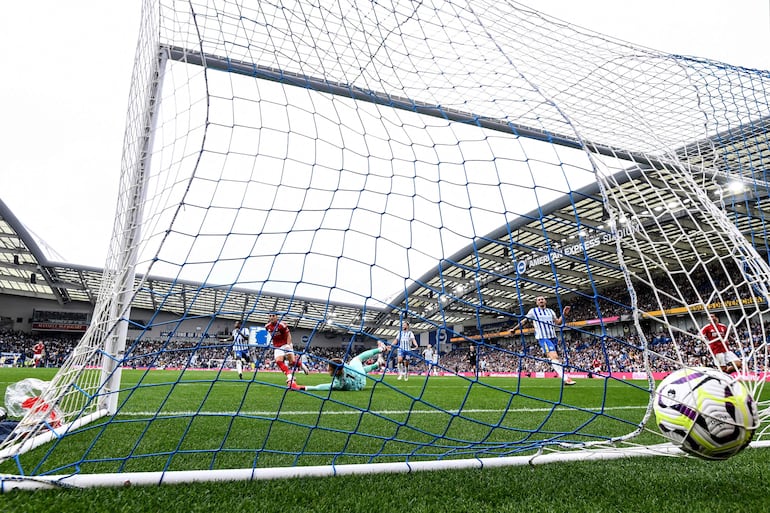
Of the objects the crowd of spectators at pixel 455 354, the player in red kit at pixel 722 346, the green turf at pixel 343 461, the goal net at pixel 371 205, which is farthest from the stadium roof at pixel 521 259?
Answer: the crowd of spectators at pixel 455 354

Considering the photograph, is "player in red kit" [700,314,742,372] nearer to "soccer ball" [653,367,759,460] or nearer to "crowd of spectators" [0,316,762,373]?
"soccer ball" [653,367,759,460]

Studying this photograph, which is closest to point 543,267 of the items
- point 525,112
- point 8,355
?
point 525,112

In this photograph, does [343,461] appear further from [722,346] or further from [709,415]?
[722,346]

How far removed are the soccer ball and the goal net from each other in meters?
0.14

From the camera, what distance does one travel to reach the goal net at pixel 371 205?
6.79ft

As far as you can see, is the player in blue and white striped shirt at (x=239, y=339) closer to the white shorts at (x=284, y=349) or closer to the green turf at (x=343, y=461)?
the white shorts at (x=284, y=349)

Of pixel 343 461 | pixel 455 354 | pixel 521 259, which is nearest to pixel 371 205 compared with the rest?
pixel 343 461

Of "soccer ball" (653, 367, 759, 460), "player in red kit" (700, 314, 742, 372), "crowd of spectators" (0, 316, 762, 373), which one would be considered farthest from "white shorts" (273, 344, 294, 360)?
"crowd of spectators" (0, 316, 762, 373)

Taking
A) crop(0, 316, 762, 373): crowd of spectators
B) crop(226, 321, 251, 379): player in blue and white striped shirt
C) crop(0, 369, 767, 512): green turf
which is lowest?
crop(0, 316, 762, 373): crowd of spectators

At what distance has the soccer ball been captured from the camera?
5.43 feet

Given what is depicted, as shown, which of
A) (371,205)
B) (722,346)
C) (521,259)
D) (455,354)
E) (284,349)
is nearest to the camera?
(284,349)

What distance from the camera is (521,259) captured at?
13.5 ft

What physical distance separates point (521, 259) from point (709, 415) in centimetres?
253

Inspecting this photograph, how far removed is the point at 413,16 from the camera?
10.8 ft
